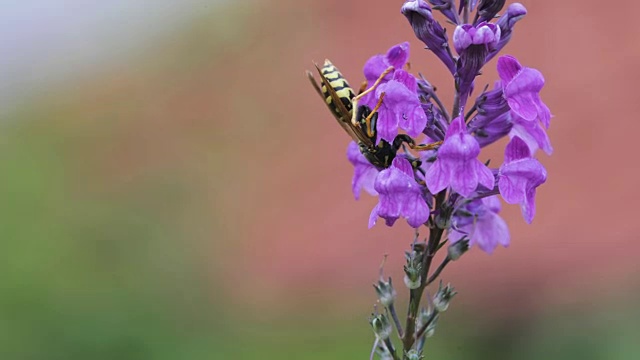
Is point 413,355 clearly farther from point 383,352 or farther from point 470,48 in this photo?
point 470,48

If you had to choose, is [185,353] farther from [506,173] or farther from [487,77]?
[487,77]

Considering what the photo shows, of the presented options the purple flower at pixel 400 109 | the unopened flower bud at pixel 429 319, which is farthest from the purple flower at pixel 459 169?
the unopened flower bud at pixel 429 319

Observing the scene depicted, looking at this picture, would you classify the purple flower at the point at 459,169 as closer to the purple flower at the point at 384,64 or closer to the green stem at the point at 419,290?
the green stem at the point at 419,290

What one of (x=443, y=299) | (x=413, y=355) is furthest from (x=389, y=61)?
(x=413, y=355)

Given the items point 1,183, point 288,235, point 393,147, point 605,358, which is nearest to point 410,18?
point 393,147

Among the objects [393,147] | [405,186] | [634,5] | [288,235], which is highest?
[634,5]

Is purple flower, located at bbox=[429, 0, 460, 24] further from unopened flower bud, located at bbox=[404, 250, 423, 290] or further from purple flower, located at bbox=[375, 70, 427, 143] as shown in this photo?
unopened flower bud, located at bbox=[404, 250, 423, 290]
